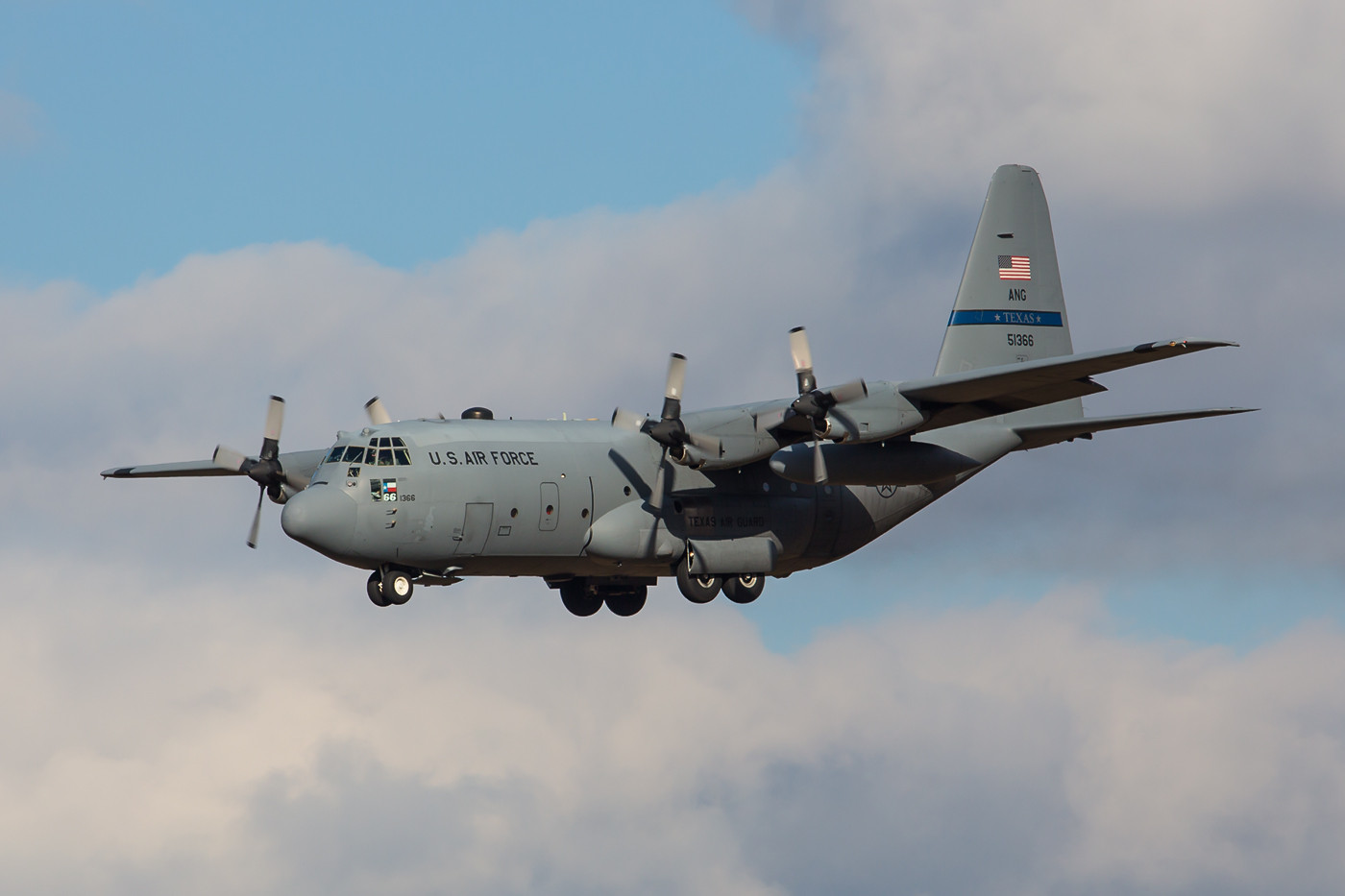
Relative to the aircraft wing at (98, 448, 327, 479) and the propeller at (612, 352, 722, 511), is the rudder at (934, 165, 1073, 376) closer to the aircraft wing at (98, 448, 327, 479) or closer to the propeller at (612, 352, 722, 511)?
the propeller at (612, 352, 722, 511)

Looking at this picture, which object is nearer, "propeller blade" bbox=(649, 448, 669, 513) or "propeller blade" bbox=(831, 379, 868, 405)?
"propeller blade" bbox=(831, 379, 868, 405)

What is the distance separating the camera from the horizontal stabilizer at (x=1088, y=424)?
31750 millimetres

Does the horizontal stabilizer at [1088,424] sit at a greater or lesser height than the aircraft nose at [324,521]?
greater

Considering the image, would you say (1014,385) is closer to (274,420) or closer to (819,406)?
(819,406)

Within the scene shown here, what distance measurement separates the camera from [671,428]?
98.6 ft

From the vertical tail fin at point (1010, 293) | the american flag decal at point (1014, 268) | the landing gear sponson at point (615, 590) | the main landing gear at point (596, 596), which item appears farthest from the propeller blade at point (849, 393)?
the american flag decal at point (1014, 268)

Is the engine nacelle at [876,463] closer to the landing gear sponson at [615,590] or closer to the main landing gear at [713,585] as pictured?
the main landing gear at [713,585]

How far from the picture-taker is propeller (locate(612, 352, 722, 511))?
30.0m

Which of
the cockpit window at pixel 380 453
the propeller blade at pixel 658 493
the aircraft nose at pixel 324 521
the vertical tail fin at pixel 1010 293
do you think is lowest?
the aircraft nose at pixel 324 521

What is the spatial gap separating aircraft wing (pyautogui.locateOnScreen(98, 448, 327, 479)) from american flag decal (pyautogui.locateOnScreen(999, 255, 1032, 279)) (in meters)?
14.1

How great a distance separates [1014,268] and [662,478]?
30.9 ft

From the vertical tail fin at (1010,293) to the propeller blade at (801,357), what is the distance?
225 inches

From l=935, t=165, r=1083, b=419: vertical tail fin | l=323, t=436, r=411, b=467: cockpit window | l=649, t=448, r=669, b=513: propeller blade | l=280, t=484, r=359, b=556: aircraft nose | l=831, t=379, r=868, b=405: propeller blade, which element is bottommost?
l=280, t=484, r=359, b=556: aircraft nose

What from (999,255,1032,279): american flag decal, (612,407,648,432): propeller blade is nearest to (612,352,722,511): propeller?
(612,407,648,432): propeller blade
